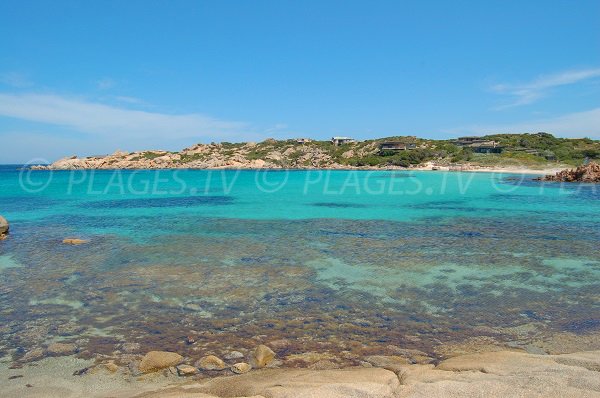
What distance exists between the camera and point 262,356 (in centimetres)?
732

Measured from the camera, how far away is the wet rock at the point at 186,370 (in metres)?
6.80

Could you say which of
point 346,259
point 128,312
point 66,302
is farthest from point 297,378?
point 346,259

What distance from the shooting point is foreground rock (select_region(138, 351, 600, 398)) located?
5.31 metres

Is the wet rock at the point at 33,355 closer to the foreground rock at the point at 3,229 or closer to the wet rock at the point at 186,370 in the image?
the wet rock at the point at 186,370

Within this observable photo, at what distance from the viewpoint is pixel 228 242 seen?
59.9ft

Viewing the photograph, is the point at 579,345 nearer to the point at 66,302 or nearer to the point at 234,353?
the point at 234,353

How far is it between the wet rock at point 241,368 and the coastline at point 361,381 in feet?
0.60

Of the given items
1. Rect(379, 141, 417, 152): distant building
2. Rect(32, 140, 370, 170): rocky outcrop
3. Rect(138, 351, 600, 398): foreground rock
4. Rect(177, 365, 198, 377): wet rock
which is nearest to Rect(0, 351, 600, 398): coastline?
Rect(138, 351, 600, 398): foreground rock

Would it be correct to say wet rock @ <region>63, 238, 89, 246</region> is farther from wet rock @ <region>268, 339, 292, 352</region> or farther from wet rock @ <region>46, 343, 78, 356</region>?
wet rock @ <region>268, 339, 292, 352</region>

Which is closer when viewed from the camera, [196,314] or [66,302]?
[196,314]

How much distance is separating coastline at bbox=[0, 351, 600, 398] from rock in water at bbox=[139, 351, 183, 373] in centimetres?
20

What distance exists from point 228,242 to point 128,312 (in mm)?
8596
